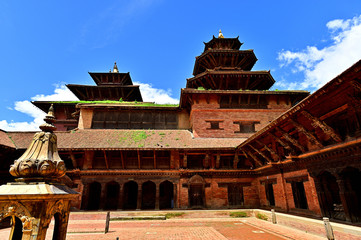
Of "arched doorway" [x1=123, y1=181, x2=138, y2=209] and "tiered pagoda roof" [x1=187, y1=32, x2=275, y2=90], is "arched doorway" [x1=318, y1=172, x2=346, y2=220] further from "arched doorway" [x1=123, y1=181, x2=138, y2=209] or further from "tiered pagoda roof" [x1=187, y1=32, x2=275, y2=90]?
"arched doorway" [x1=123, y1=181, x2=138, y2=209]

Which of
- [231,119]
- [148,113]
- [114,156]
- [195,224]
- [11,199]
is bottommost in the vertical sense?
A: [195,224]

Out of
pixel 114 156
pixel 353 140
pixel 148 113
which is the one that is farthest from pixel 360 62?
pixel 148 113

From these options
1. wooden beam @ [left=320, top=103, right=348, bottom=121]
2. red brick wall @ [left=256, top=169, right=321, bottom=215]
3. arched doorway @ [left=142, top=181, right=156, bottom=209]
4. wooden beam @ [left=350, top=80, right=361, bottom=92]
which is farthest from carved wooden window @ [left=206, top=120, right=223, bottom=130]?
wooden beam @ [left=350, top=80, right=361, bottom=92]

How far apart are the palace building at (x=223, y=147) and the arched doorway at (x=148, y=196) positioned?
9cm

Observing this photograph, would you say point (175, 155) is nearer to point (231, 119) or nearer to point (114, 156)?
point (114, 156)

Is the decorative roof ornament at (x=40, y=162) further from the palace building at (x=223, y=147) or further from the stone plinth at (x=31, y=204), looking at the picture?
the palace building at (x=223, y=147)

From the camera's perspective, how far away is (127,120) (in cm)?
2033

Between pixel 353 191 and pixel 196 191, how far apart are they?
1021cm

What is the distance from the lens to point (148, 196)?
18.7m

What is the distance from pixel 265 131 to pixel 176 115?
12021 millimetres

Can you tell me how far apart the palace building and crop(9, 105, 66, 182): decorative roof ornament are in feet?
25.3

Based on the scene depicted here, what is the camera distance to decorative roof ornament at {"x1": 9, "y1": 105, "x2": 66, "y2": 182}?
10.5 ft

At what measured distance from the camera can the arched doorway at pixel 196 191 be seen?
50.8 ft

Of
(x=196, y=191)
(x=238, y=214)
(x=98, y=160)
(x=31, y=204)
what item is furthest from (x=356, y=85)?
(x=98, y=160)
